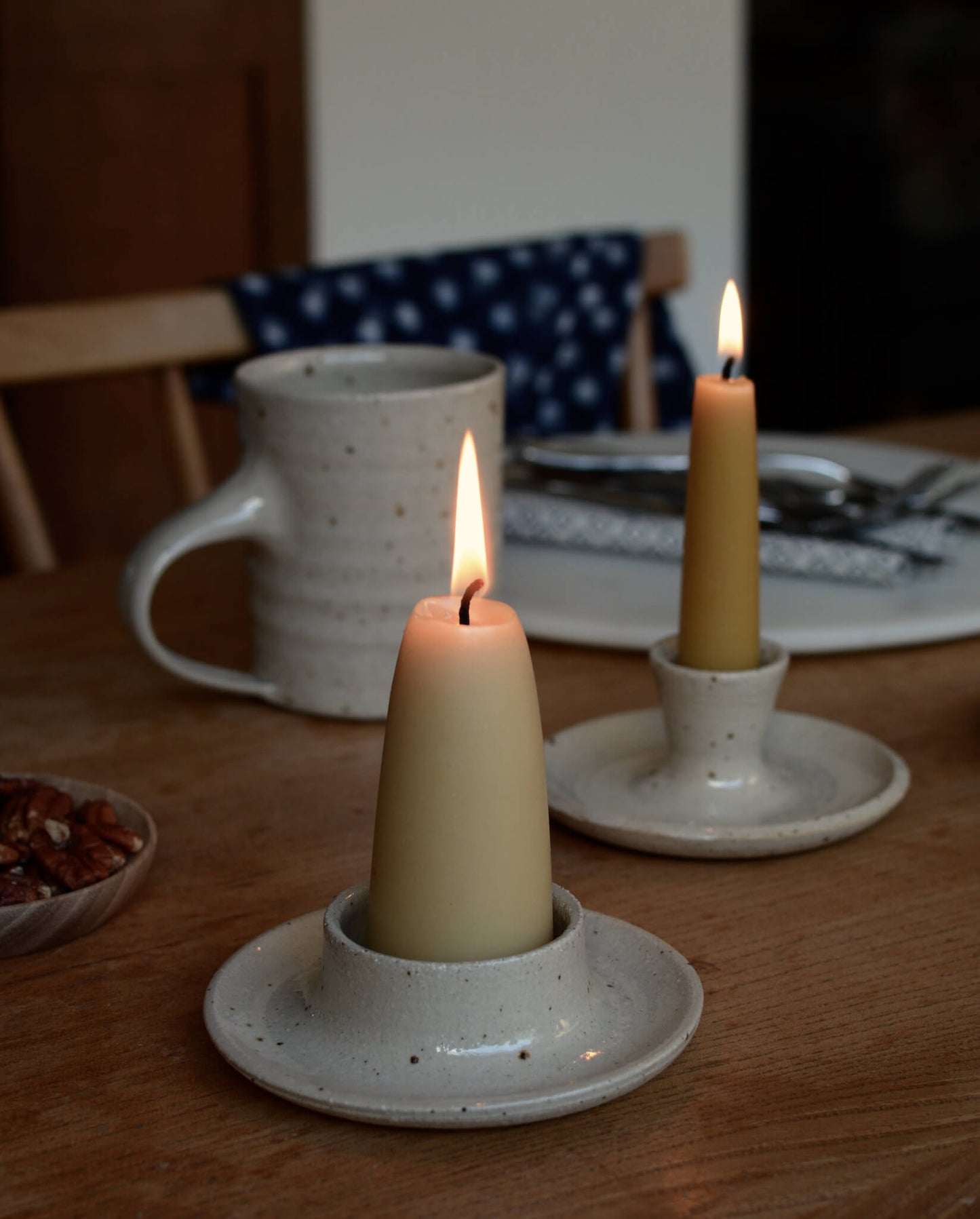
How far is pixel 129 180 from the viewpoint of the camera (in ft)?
7.37

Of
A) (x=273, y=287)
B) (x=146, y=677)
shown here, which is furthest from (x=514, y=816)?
(x=273, y=287)

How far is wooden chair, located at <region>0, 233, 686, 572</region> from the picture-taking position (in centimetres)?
101

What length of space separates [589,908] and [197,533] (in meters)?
0.23

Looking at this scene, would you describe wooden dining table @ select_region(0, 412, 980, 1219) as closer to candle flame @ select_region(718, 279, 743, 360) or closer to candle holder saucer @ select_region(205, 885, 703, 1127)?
candle holder saucer @ select_region(205, 885, 703, 1127)

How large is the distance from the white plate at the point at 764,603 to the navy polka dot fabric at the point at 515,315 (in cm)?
43

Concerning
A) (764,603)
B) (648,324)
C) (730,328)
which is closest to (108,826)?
(730,328)

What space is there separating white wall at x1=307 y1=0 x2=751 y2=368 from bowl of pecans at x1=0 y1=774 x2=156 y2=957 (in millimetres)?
2006

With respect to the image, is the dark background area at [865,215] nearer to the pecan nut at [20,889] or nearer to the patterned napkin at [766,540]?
the patterned napkin at [766,540]

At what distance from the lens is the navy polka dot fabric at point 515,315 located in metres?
1.18

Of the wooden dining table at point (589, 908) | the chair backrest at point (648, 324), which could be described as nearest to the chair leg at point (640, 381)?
the chair backrest at point (648, 324)

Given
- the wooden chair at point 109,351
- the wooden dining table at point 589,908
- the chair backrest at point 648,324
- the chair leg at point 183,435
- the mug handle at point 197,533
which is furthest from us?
the chair backrest at point 648,324

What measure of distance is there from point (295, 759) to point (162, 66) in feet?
6.14

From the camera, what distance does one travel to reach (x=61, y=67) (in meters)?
2.15

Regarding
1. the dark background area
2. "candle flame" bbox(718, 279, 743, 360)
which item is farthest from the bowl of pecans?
the dark background area
